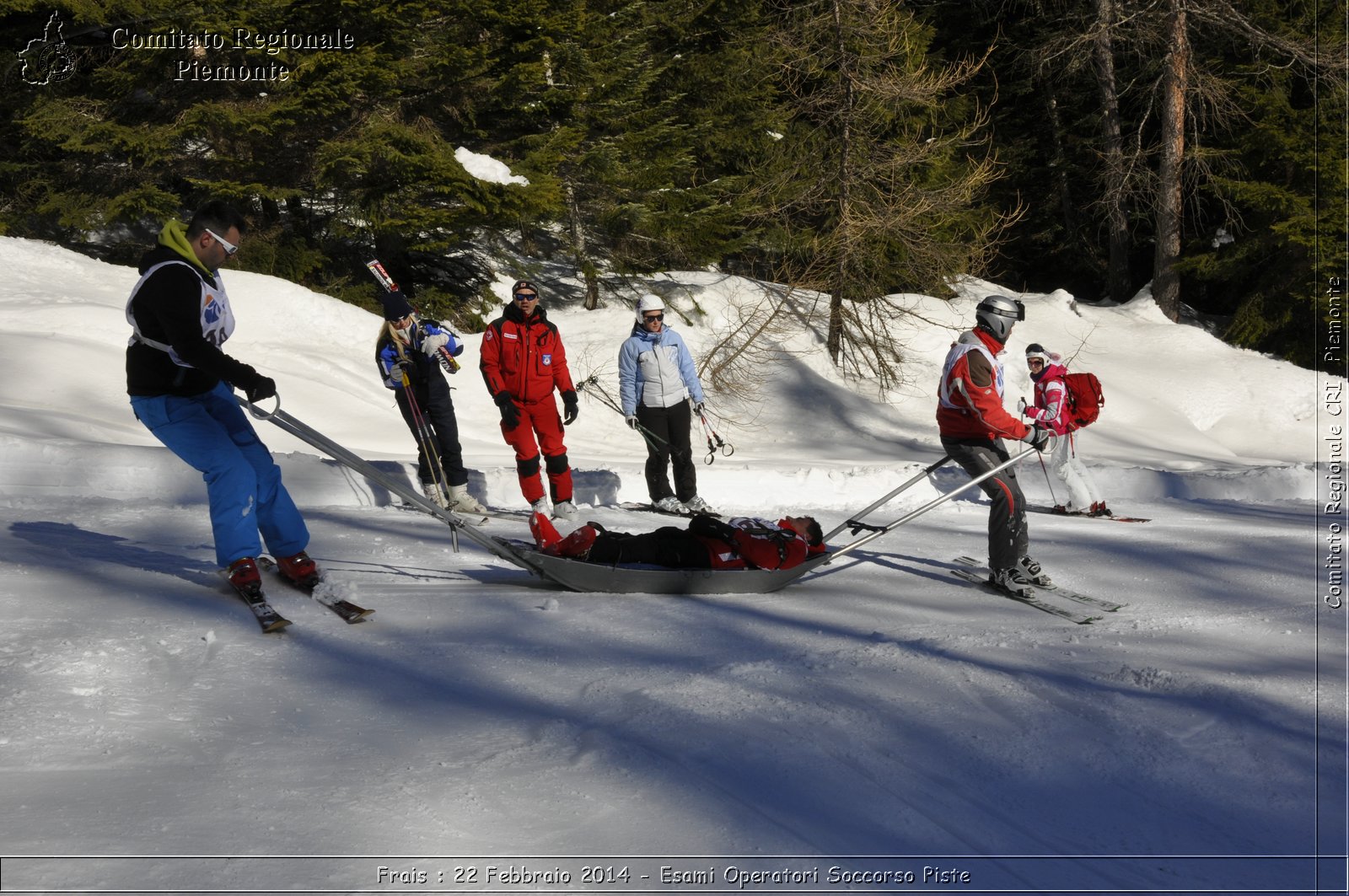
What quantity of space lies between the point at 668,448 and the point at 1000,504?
3.31 meters

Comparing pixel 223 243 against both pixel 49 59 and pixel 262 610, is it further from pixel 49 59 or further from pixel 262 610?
pixel 49 59

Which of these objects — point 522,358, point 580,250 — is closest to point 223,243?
point 522,358

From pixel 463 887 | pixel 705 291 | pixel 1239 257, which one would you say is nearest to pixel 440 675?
pixel 463 887

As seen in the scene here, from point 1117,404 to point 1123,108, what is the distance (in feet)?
43.7

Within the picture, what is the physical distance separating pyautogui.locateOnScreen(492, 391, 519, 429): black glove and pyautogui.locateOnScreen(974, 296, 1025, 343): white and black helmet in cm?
354

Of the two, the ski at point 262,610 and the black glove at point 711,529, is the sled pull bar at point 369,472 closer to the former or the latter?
the ski at point 262,610

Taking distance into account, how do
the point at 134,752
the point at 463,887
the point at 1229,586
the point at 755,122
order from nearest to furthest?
the point at 463,887 → the point at 134,752 → the point at 1229,586 → the point at 755,122

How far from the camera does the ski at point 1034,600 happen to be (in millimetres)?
5829

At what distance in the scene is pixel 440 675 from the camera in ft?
14.3

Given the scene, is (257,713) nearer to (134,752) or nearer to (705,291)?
(134,752)

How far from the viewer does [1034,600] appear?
6.17m

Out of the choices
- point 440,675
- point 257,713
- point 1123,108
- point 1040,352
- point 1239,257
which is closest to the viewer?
point 257,713

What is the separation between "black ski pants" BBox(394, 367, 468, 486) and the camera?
822cm

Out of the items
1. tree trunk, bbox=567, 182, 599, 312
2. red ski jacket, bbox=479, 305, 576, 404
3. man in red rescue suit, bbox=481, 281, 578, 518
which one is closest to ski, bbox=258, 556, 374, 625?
man in red rescue suit, bbox=481, 281, 578, 518
